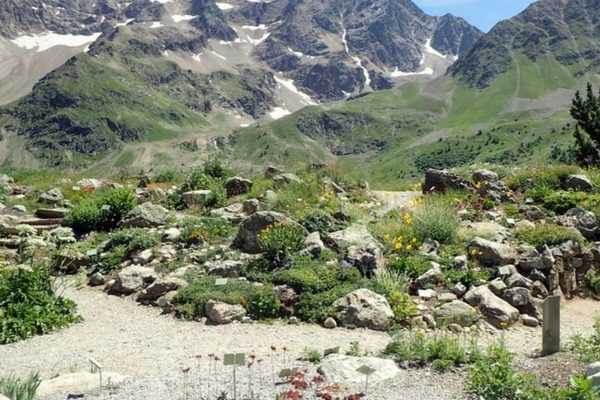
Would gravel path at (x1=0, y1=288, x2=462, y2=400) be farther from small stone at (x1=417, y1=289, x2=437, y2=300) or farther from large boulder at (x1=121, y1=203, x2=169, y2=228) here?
large boulder at (x1=121, y1=203, x2=169, y2=228)

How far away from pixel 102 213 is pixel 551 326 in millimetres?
13321

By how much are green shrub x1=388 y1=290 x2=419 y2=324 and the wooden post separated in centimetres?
268

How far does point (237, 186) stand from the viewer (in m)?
20.4

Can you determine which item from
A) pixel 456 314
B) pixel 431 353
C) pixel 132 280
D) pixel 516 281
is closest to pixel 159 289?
pixel 132 280

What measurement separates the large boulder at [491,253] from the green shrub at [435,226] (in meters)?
1.03

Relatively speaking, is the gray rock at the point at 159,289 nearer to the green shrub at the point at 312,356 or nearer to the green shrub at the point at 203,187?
the green shrub at the point at 312,356

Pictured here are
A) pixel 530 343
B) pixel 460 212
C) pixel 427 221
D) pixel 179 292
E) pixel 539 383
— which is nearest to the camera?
pixel 539 383

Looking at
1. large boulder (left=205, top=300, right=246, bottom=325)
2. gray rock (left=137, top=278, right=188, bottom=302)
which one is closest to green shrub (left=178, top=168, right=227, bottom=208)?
gray rock (left=137, top=278, right=188, bottom=302)

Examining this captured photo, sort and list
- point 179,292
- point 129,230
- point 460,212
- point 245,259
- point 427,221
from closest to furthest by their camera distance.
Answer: point 179,292 < point 245,259 < point 427,221 < point 129,230 < point 460,212

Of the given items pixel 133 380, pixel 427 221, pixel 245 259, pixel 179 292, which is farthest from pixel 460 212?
pixel 133 380

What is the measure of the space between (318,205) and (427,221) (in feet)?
12.3

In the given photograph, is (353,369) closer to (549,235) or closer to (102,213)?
(549,235)

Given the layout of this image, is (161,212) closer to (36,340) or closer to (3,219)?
(3,219)

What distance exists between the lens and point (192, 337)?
Answer: 10180 millimetres
